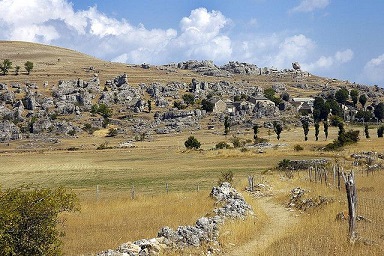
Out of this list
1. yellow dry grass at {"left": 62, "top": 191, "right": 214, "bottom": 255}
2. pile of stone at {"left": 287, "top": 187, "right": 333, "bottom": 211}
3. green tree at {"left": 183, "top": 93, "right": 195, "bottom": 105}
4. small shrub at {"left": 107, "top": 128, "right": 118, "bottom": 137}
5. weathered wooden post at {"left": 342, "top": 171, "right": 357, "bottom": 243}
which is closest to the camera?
weathered wooden post at {"left": 342, "top": 171, "right": 357, "bottom": 243}

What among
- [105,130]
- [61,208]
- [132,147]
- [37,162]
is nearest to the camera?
[61,208]

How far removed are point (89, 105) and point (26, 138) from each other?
152ft

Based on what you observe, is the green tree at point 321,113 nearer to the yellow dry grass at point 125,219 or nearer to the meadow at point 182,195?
the meadow at point 182,195

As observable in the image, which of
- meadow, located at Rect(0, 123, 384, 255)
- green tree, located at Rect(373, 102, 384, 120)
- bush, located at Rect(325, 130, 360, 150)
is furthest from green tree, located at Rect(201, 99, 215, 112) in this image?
bush, located at Rect(325, 130, 360, 150)

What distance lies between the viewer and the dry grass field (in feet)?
60.3

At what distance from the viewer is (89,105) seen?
183m

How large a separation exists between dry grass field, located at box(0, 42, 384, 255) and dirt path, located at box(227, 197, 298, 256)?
4 centimetres

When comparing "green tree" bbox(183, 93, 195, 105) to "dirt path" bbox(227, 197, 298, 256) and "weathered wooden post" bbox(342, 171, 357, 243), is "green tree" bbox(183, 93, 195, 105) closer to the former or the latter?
"dirt path" bbox(227, 197, 298, 256)

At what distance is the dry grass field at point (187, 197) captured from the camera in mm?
18375

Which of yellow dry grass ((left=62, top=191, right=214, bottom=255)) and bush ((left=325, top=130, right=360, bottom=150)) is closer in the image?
yellow dry grass ((left=62, top=191, right=214, bottom=255))

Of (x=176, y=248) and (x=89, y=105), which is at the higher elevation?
(x=89, y=105)

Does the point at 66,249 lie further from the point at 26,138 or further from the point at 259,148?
the point at 26,138

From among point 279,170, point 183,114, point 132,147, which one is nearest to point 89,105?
point 183,114

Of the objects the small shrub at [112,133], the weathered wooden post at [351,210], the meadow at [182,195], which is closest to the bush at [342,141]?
the meadow at [182,195]
